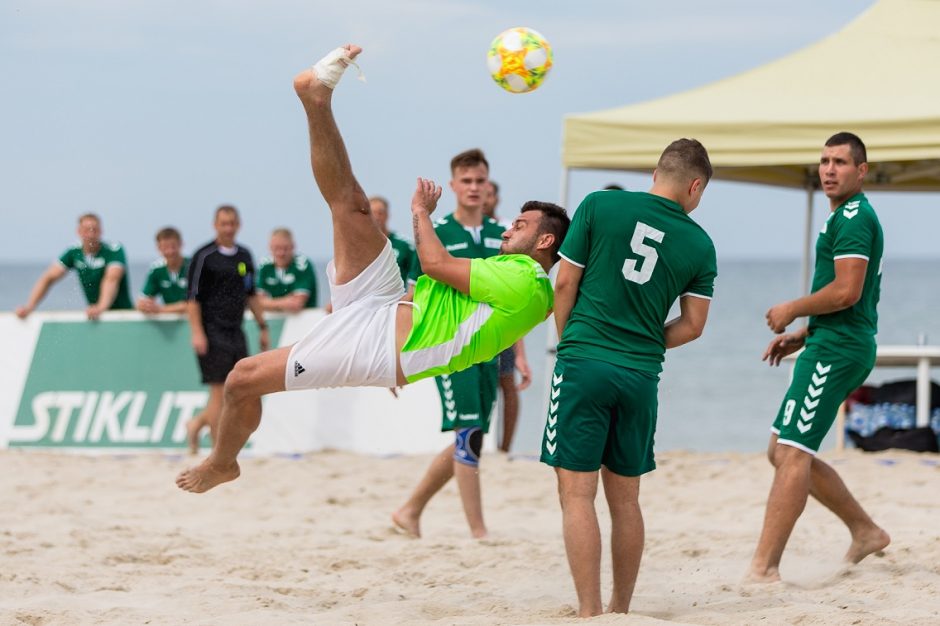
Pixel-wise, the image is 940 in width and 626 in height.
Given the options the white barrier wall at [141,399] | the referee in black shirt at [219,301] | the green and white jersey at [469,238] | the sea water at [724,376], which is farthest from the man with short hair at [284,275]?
the green and white jersey at [469,238]

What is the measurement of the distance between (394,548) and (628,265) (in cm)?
249

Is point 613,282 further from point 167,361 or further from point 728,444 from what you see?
point 728,444

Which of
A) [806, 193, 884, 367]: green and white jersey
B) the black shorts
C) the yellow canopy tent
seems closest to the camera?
[806, 193, 884, 367]: green and white jersey

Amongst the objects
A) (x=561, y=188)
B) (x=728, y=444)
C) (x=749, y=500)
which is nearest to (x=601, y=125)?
(x=561, y=188)

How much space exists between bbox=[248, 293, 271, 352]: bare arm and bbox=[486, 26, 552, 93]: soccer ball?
172 inches

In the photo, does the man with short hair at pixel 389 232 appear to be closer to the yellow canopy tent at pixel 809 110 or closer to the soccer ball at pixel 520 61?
the yellow canopy tent at pixel 809 110

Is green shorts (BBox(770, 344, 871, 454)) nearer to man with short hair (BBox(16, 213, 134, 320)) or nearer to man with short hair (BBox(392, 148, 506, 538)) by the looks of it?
man with short hair (BBox(392, 148, 506, 538))

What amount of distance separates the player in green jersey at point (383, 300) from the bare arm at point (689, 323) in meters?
0.46

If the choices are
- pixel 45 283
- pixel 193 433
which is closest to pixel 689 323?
pixel 193 433

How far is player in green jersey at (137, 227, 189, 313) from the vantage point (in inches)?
396

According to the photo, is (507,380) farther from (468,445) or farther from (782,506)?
(782,506)

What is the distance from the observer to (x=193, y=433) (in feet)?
30.6

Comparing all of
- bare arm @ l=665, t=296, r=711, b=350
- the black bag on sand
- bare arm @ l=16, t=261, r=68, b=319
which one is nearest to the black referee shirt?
bare arm @ l=16, t=261, r=68, b=319

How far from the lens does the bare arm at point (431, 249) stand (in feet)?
14.5
